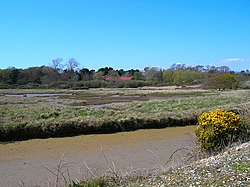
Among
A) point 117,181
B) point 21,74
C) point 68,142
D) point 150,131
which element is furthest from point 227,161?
point 21,74

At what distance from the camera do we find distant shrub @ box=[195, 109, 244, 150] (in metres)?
9.00

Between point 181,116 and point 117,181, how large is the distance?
42.5 feet

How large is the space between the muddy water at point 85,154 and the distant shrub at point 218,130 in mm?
1649

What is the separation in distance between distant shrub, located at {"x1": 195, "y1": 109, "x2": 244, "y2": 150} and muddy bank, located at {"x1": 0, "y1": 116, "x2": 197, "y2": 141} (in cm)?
774

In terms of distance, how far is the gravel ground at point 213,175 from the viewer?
16.6 feet

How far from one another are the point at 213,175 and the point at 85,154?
7.07m

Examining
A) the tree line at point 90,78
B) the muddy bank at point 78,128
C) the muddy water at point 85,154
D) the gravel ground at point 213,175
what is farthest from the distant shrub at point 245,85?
the gravel ground at point 213,175

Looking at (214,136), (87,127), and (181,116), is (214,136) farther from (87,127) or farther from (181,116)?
(181,116)

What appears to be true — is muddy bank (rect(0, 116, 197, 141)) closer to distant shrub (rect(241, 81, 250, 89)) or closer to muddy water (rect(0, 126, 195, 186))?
muddy water (rect(0, 126, 195, 186))

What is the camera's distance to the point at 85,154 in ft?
38.3

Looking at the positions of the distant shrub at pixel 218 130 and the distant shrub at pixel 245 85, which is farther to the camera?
the distant shrub at pixel 245 85

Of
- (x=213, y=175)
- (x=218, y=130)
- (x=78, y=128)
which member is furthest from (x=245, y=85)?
(x=213, y=175)

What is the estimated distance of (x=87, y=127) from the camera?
16.1 meters

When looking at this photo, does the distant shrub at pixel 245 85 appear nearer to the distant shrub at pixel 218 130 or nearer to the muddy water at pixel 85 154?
the muddy water at pixel 85 154
